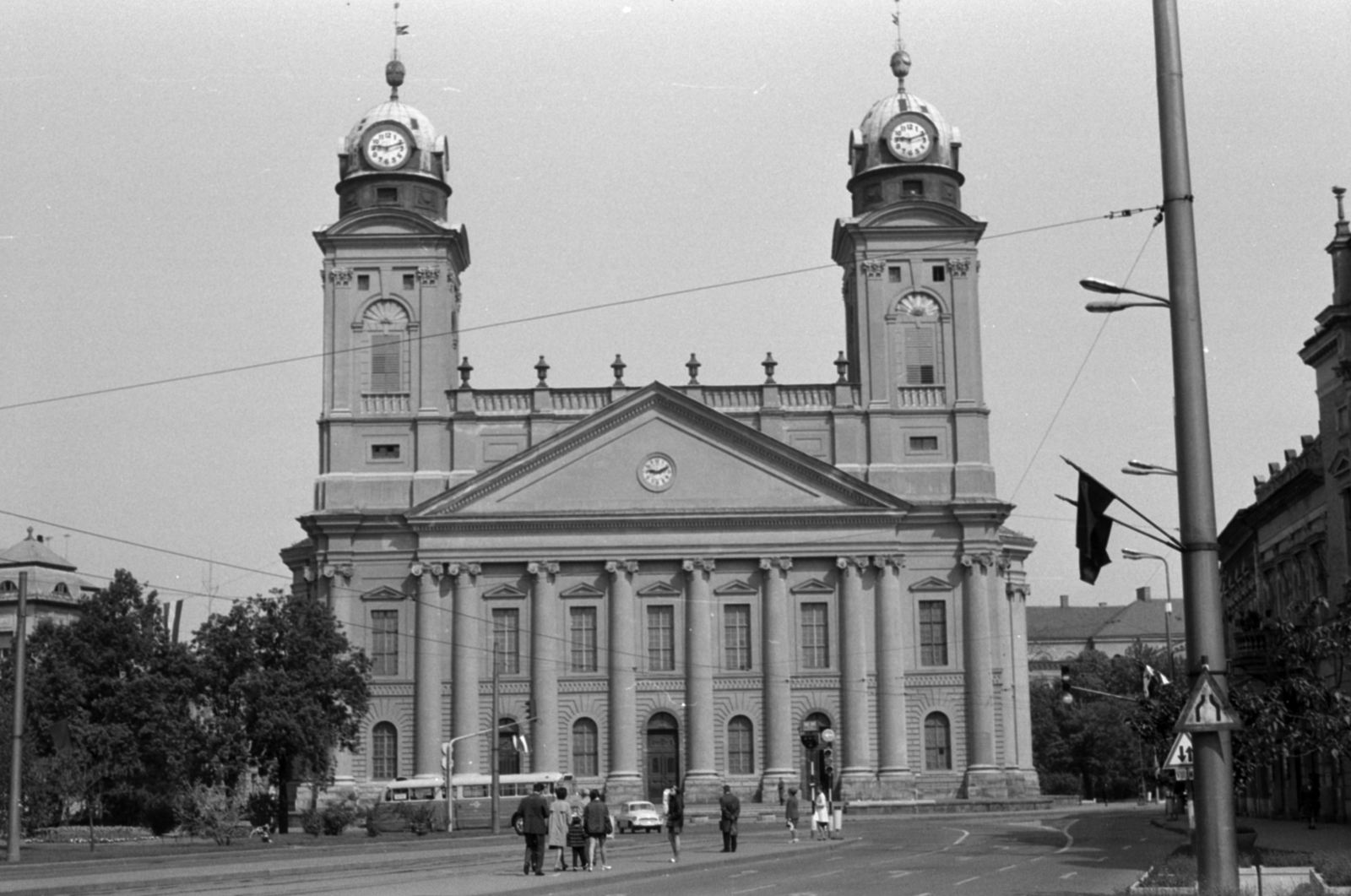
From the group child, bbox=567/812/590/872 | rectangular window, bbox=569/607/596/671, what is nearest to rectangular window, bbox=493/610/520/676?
rectangular window, bbox=569/607/596/671

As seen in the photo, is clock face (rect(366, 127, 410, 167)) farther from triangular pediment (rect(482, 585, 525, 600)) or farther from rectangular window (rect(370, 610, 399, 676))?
rectangular window (rect(370, 610, 399, 676))

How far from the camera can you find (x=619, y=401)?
8056cm

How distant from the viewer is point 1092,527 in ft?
63.7

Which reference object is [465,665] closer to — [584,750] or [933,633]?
[584,750]

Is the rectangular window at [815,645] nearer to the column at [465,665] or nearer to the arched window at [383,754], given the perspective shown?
the column at [465,665]

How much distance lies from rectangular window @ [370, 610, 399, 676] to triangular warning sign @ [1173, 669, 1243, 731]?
220ft

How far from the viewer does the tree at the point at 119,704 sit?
64750 millimetres

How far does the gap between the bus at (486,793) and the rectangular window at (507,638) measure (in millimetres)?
5410

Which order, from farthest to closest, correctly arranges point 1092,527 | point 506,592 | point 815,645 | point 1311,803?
1. point 506,592
2. point 815,645
3. point 1311,803
4. point 1092,527

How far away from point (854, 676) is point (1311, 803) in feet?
96.0

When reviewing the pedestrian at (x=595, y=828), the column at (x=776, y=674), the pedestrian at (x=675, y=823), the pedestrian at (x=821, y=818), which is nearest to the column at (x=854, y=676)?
the column at (x=776, y=674)

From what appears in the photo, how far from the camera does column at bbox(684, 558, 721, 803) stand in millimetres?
79375

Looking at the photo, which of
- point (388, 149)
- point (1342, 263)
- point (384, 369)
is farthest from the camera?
point (388, 149)

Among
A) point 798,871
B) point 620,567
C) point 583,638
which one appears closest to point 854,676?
point 620,567
